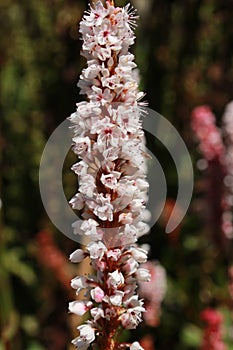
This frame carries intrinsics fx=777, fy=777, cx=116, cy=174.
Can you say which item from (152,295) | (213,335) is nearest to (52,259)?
(152,295)

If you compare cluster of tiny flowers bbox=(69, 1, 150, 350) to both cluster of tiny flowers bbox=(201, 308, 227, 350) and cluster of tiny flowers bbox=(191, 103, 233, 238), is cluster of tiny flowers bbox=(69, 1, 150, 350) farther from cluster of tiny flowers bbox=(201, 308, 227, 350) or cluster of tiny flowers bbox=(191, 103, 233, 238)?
cluster of tiny flowers bbox=(191, 103, 233, 238)

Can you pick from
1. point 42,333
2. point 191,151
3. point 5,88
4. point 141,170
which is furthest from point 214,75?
point 141,170

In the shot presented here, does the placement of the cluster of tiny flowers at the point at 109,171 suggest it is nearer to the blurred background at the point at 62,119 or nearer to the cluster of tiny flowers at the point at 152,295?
the cluster of tiny flowers at the point at 152,295

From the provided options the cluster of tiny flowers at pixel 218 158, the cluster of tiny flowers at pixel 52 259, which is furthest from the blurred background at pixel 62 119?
the cluster of tiny flowers at pixel 218 158

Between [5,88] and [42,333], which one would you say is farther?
[5,88]

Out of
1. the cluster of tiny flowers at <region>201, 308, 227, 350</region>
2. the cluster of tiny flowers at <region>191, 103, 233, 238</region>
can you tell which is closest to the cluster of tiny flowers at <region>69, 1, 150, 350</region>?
the cluster of tiny flowers at <region>201, 308, 227, 350</region>

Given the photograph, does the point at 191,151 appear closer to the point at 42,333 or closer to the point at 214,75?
the point at 214,75

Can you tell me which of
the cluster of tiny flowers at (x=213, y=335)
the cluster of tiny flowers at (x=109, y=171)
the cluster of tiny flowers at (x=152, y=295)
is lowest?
the cluster of tiny flowers at (x=213, y=335)
